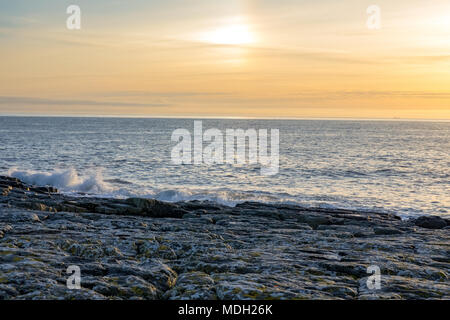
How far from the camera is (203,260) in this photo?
35.6 feet

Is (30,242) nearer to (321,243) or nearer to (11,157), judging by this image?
(321,243)

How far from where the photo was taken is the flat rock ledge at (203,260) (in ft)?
27.6

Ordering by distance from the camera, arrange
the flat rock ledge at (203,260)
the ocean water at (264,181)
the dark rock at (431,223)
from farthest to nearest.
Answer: the ocean water at (264,181) < the dark rock at (431,223) < the flat rock ledge at (203,260)

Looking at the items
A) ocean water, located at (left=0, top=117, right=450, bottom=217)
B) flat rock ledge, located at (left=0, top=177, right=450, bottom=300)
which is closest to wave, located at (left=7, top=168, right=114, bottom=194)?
ocean water, located at (left=0, top=117, right=450, bottom=217)

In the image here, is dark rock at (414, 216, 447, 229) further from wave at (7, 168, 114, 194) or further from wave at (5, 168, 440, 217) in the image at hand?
wave at (7, 168, 114, 194)

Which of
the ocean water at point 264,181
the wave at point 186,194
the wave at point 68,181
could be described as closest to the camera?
the wave at point 186,194

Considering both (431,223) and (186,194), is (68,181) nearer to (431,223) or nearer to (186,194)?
(186,194)

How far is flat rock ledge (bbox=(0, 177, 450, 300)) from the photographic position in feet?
27.6

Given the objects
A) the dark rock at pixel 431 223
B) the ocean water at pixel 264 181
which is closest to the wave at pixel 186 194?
the ocean water at pixel 264 181

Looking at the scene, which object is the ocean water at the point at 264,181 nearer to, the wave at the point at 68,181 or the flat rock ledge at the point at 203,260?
the wave at the point at 68,181

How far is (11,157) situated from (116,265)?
75.0 meters

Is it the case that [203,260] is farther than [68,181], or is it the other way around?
[68,181]

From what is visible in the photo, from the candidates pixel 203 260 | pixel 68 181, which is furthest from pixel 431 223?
pixel 68 181

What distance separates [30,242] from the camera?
11750 mm
